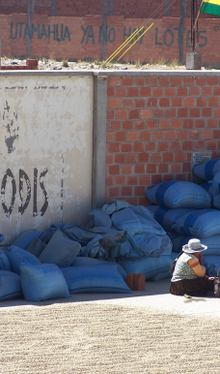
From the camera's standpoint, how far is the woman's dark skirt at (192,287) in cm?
586

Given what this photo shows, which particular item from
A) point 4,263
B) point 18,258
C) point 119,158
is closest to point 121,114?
point 119,158

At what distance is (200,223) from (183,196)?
56 cm

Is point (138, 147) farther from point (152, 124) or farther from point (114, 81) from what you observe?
point (114, 81)

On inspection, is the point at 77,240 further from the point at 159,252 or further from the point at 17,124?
the point at 17,124

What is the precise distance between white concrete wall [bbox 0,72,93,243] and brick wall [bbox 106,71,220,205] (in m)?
0.37

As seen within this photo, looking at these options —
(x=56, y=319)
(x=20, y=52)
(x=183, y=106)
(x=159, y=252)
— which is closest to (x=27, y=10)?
(x=20, y=52)

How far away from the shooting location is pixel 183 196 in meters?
7.30

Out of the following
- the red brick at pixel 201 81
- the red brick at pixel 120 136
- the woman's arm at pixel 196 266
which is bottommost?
the woman's arm at pixel 196 266

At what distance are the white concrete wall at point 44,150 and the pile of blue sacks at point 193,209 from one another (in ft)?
3.19

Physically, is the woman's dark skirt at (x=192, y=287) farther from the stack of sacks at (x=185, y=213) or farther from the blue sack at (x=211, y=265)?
the stack of sacks at (x=185, y=213)

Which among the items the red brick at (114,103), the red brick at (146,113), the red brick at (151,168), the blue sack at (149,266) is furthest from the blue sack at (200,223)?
the red brick at (114,103)

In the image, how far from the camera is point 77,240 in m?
6.87

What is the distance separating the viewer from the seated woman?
5832mm

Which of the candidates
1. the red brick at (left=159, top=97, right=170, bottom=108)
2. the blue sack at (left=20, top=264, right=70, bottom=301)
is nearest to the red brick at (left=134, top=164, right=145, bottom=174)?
the red brick at (left=159, top=97, right=170, bottom=108)
